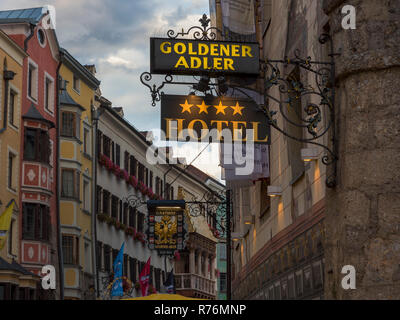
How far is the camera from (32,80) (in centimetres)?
4384

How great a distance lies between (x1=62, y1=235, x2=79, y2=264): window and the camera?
155 feet

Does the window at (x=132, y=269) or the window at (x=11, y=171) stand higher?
the window at (x=11, y=171)

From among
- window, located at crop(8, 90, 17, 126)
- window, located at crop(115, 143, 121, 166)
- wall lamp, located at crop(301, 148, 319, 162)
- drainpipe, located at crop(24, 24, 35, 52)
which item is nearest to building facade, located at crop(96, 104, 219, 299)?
window, located at crop(115, 143, 121, 166)

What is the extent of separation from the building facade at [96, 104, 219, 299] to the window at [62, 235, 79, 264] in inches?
94.0

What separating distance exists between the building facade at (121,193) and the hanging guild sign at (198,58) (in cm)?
3562

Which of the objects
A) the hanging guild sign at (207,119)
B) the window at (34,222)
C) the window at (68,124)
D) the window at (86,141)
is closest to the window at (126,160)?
the window at (86,141)

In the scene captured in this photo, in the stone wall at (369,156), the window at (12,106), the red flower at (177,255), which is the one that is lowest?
the stone wall at (369,156)

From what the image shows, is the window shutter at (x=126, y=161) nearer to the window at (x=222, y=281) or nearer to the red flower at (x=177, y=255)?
the red flower at (x=177, y=255)

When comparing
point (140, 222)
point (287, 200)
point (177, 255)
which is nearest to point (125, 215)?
point (140, 222)

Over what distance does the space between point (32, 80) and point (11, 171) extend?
5.12 m

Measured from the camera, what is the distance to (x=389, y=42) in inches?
419

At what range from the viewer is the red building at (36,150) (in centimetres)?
4147
